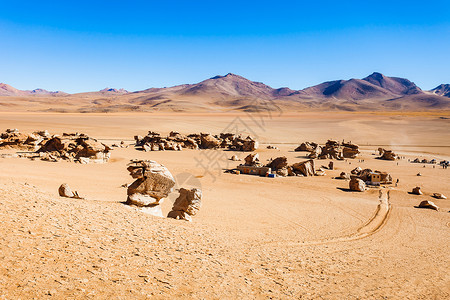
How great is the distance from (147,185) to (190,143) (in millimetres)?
28231

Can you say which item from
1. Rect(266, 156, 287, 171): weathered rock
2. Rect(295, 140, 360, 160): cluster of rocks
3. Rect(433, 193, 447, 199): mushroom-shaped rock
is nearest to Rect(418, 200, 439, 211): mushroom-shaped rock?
Rect(433, 193, 447, 199): mushroom-shaped rock

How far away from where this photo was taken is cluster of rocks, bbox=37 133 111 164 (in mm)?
25000

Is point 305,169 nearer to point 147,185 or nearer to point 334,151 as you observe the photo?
point 334,151

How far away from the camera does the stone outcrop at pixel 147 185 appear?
11970 mm

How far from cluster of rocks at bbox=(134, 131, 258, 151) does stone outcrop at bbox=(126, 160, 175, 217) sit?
78.2 ft

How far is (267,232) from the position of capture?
1203cm

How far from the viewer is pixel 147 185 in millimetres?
12055

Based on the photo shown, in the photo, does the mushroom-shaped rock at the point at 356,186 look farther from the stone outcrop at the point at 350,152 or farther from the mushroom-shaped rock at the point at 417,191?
the stone outcrop at the point at 350,152

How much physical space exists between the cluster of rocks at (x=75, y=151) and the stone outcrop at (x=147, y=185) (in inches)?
572

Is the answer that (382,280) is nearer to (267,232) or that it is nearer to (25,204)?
(267,232)

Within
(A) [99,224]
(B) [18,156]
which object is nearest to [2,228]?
(A) [99,224]

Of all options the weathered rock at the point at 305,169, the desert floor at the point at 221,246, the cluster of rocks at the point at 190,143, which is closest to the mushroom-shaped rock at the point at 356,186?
the desert floor at the point at 221,246

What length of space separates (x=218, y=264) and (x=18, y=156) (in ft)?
78.7

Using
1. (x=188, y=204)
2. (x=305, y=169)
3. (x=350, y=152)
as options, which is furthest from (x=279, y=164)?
(x=350, y=152)
